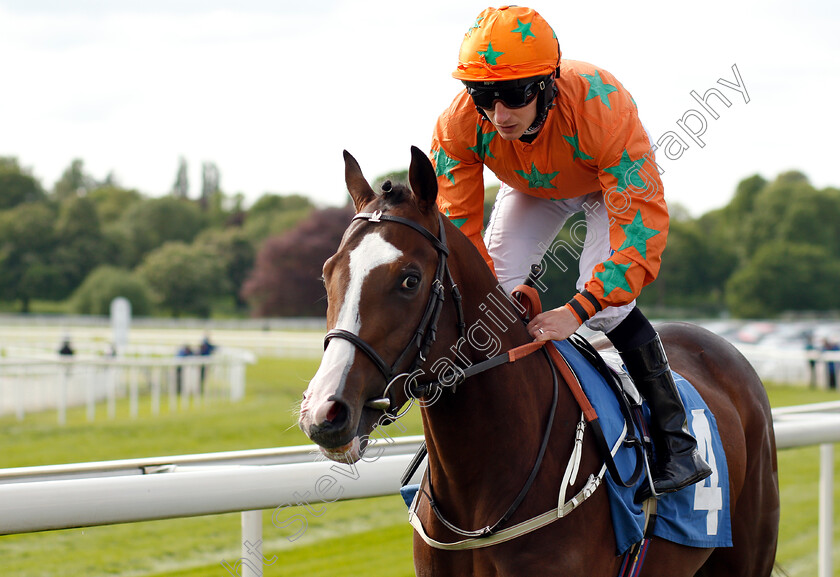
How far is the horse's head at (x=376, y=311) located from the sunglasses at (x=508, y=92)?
14.5 inches

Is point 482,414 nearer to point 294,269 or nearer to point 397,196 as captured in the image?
point 397,196

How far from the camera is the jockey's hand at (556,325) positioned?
7.17ft

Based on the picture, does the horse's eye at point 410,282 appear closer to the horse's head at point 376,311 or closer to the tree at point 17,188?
the horse's head at point 376,311

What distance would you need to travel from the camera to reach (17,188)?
6744 centimetres

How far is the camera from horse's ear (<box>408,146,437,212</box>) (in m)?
1.92

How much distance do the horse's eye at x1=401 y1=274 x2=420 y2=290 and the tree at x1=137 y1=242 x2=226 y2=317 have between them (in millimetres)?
55441

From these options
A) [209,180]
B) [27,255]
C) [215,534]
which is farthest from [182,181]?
[215,534]

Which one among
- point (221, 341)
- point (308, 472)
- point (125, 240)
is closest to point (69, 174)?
point (125, 240)

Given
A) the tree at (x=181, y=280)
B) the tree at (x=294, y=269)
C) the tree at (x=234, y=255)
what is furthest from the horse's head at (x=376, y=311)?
the tree at (x=234, y=255)

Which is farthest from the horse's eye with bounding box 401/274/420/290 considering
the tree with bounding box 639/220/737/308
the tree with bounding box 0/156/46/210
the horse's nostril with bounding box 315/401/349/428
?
the tree with bounding box 0/156/46/210

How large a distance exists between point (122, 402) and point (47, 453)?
217 inches

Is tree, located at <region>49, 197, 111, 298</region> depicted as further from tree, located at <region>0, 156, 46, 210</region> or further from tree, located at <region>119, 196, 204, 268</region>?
tree, located at <region>0, 156, 46, 210</region>

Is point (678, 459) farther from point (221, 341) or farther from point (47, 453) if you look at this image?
point (221, 341)

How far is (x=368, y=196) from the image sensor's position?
6.91ft
